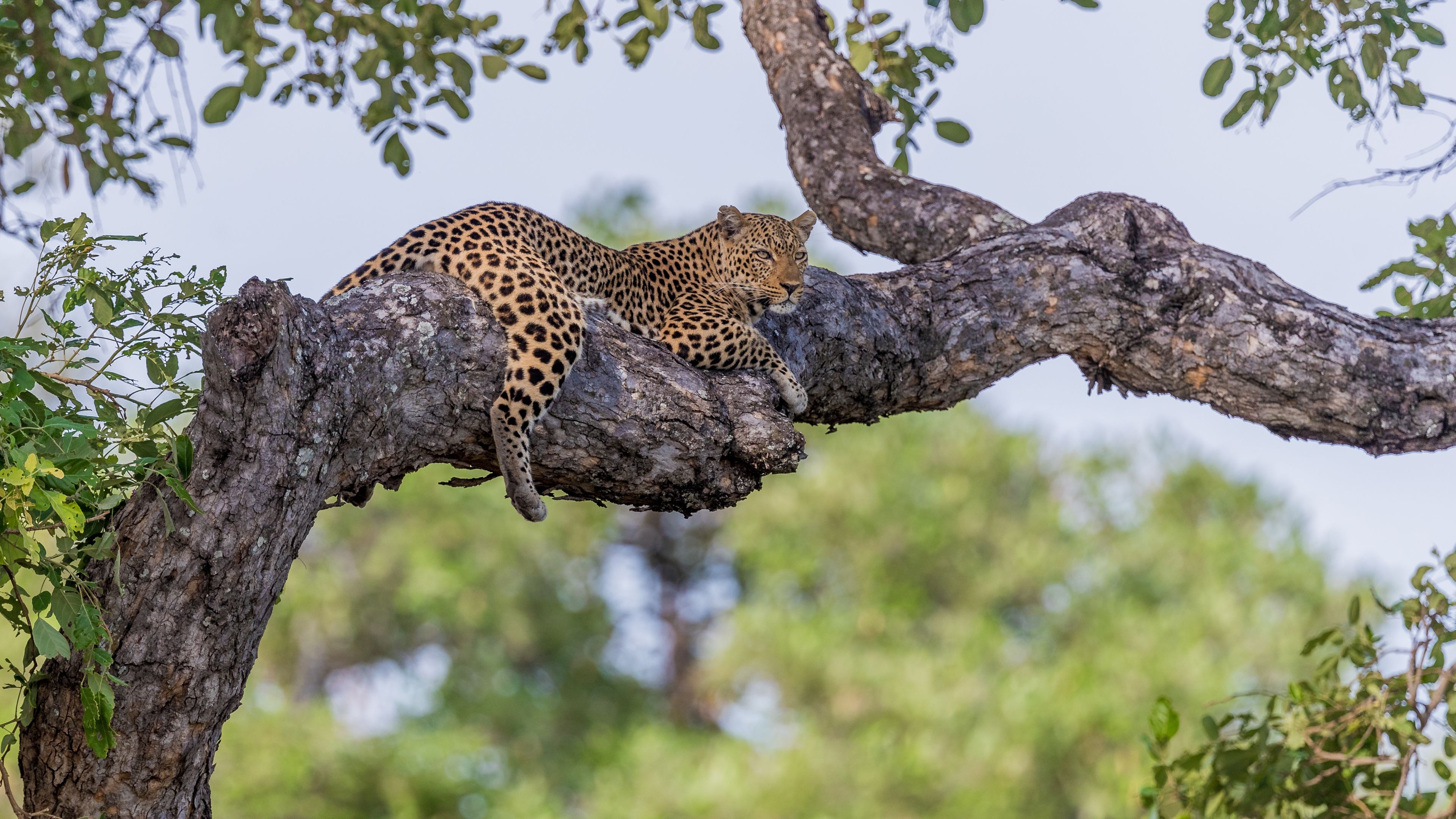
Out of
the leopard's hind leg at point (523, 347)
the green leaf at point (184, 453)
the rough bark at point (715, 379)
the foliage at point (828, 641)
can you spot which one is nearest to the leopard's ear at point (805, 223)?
the rough bark at point (715, 379)

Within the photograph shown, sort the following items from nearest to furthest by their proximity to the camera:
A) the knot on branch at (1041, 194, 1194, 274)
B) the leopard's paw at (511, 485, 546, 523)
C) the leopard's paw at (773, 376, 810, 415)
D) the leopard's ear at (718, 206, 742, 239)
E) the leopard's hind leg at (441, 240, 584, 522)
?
1. the leopard's hind leg at (441, 240, 584, 522)
2. the leopard's paw at (511, 485, 546, 523)
3. the leopard's paw at (773, 376, 810, 415)
4. the knot on branch at (1041, 194, 1194, 274)
5. the leopard's ear at (718, 206, 742, 239)

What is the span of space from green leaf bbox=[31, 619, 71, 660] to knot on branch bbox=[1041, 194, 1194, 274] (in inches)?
149

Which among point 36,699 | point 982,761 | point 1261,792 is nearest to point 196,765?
point 36,699

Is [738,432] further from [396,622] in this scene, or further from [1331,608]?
[396,622]

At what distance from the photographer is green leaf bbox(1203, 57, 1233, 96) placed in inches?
226

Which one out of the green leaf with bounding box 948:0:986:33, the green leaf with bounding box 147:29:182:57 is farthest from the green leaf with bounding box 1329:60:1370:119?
the green leaf with bounding box 147:29:182:57

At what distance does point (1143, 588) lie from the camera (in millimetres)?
26859

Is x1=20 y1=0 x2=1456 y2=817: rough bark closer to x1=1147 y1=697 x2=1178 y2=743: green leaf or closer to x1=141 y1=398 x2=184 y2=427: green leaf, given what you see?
x1=141 y1=398 x2=184 y2=427: green leaf

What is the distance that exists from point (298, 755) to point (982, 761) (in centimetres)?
995

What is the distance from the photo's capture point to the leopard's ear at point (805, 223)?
6.34 m

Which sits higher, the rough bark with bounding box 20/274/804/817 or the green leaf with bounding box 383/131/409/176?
the green leaf with bounding box 383/131/409/176

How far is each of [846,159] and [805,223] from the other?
1.35 feet

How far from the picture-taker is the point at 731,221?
242 inches

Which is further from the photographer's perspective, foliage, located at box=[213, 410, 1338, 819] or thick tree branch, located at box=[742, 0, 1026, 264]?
foliage, located at box=[213, 410, 1338, 819]
